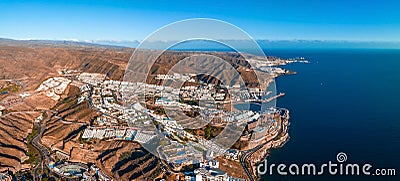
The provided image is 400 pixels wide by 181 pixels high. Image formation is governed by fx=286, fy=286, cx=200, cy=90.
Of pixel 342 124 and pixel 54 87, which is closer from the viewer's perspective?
pixel 342 124

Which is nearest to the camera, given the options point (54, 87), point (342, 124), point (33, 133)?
point (33, 133)

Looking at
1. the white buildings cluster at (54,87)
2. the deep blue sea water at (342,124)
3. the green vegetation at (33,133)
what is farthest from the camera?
the white buildings cluster at (54,87)

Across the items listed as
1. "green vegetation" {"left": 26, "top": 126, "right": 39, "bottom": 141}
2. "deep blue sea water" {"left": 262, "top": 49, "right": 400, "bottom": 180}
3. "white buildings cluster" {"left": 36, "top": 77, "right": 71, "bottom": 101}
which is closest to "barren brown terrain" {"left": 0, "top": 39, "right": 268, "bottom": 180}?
"green vegetation" {"left": 26, "top": 126, "right": 39, "bottom": 141}

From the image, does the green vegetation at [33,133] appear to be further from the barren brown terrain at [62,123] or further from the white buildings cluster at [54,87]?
the white buildings cluster at [54,87]

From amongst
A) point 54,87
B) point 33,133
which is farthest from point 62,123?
point 54,87

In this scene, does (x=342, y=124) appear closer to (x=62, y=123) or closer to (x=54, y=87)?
(x=62, y=123)

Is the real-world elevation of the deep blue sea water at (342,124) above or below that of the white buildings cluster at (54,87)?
below

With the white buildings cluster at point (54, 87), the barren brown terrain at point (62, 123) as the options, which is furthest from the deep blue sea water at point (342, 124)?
the white buildings cluster at point (54, 87)

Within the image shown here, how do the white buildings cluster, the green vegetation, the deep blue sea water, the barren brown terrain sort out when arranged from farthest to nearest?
1. the white buildings cluster
2. the green vegetation
3. the deep blue sea water
4. the barren brown terrain

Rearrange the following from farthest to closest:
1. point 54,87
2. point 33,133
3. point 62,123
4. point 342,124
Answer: point 54,87, point 342,124, point 62,123, point 33,133

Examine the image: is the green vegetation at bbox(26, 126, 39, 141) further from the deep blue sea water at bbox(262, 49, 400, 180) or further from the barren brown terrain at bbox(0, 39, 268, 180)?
the deep blue sea water at bbox(262, 49, 400, 180)

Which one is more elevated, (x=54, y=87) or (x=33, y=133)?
(x=54, y=87)

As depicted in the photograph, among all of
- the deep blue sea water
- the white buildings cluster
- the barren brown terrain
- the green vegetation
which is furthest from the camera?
the white buildings cluster
